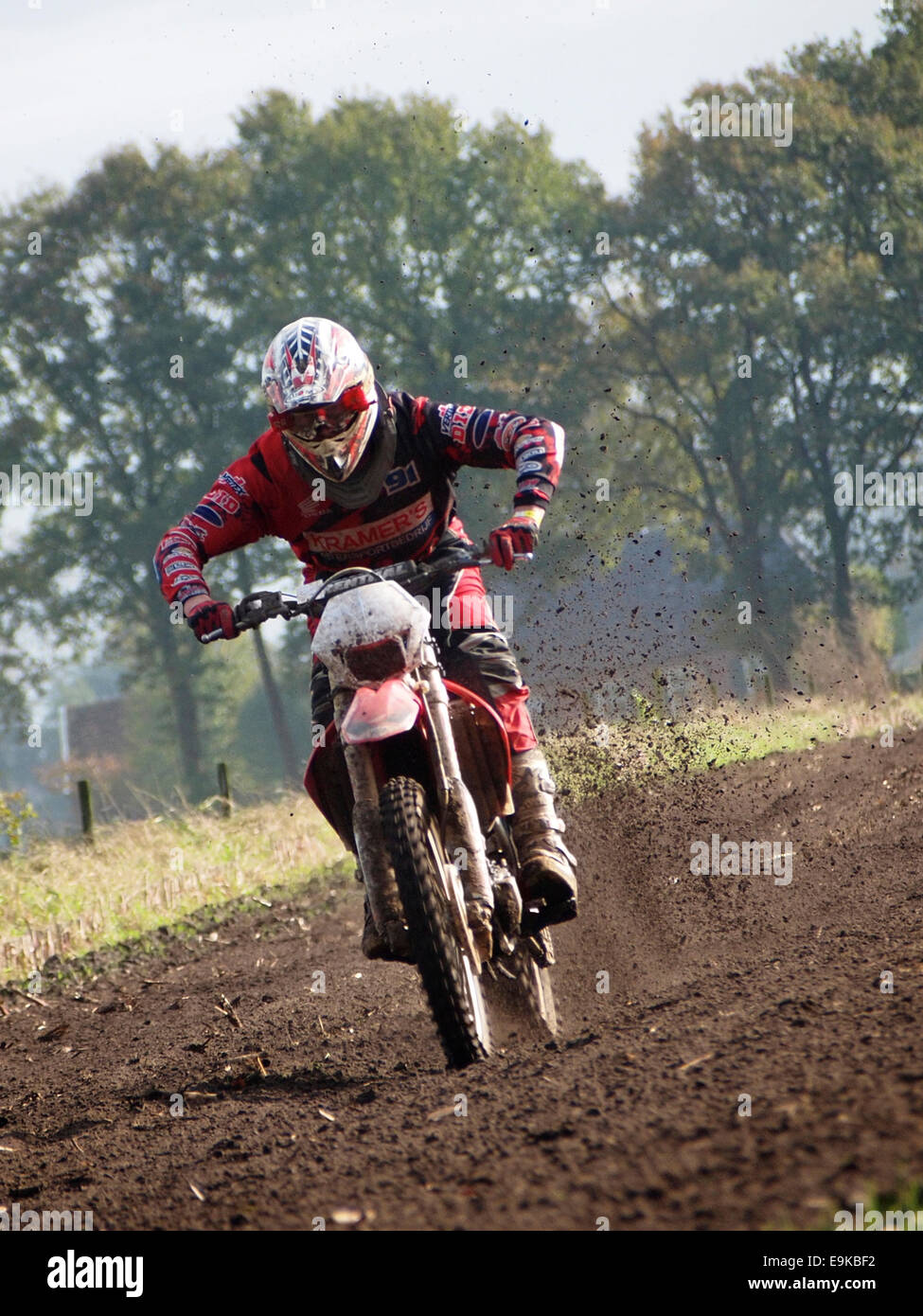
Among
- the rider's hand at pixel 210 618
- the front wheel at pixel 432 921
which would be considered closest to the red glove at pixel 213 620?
the rider's hand at pixel 210 618

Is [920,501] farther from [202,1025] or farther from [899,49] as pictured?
[202,1025]

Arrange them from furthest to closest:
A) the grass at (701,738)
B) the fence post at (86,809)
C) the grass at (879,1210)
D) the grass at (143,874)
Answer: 1. the fence post at (86,809)
2. the grass at (143,874)
3. the grass at (701,738)
4. the grass at (879,1210)

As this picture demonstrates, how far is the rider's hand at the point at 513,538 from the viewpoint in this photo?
15.1ft

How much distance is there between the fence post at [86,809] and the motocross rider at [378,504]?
1065cm

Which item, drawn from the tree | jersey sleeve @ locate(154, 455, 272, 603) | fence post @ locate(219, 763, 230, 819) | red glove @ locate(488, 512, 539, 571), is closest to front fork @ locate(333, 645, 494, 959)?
red glove @ locate(488, 512, 539, 571)

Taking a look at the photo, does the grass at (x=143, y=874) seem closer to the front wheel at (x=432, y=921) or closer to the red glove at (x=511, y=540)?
the front wheel at (x=432, y=921)

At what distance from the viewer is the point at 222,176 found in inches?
1823

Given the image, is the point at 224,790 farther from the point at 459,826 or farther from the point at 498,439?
the point at 459,826

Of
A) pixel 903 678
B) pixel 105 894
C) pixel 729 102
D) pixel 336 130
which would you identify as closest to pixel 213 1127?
pixel 105 894

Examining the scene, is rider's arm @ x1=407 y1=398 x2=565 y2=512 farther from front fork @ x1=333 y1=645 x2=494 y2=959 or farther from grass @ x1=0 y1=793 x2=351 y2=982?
grass @ x1=0 y1=793 x2=351 y2=982

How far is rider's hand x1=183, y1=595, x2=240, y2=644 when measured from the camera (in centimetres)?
470

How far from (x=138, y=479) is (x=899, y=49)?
28084 mm

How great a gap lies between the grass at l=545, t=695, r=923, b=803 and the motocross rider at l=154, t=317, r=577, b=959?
3.63m
